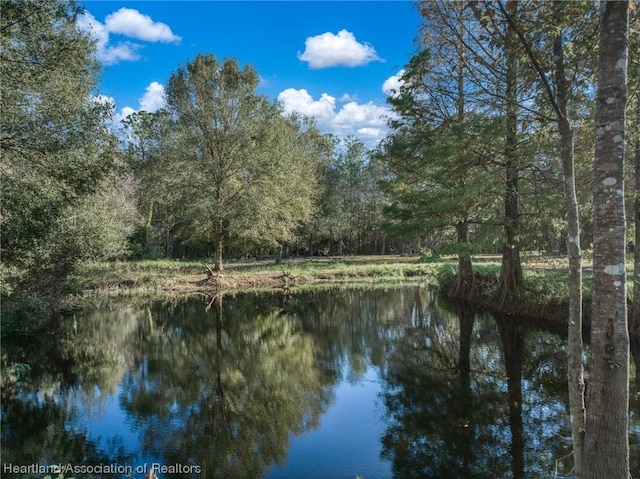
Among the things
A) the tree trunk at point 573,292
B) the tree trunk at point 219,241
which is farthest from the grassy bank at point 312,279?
the tree trunk at point 573,292

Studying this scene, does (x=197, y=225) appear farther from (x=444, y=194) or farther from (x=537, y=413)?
(x=537, y=413)

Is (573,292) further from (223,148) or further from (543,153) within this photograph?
(223,148)

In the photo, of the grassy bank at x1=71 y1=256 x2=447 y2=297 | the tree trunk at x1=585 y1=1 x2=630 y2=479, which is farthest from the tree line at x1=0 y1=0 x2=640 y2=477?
the grassy bank at x1=71 y1=256 x2=447 y2=297

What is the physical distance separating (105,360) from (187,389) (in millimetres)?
3772

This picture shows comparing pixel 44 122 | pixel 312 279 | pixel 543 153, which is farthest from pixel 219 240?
pixel 543 153

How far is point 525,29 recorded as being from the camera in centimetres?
405

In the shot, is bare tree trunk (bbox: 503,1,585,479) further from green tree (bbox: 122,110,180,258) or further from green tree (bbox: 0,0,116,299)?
green tree (bbox: 122,110,180,258)

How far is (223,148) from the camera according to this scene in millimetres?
25859

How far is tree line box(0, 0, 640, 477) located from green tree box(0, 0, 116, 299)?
4 centimetres

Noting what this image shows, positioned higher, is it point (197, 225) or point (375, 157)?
point (375, 157)

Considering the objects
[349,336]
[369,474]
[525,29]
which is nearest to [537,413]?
[369,474]

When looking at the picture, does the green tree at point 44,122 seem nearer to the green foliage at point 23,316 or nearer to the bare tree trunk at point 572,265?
the green foliage at point 23,316

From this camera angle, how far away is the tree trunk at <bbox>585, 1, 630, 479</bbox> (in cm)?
309

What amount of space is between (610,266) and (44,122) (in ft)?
41.3
